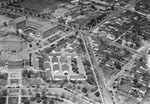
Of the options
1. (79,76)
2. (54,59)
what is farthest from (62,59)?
(79,76)

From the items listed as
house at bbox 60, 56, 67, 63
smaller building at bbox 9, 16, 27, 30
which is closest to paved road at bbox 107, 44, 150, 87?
house at bbox 60, 56, 67, 63

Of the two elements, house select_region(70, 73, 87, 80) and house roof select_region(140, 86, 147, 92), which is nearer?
house roof select_region(140, 86, 147, 92)

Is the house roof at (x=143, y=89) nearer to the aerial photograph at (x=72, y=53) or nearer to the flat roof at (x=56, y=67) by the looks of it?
the aerial photograph at (x=72, y=53)

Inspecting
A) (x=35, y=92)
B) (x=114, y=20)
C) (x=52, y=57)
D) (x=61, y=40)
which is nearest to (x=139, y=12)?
(x=114, y=20)

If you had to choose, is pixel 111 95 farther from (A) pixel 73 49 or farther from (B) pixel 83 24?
(B) pixel 83 24

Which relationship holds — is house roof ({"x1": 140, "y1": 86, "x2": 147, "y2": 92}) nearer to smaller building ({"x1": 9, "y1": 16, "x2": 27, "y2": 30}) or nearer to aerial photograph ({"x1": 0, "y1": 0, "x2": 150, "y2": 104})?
aerial photograph ({"x1": 0, "y1": 0, "x2": 150, "y2": 104})

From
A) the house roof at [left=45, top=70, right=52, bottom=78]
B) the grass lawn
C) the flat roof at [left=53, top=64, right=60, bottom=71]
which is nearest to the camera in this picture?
the house roof at [left=45, top=70, right=52, bottom=78]

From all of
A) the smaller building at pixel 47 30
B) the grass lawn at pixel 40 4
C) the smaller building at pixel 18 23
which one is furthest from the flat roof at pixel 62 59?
the grass lawn at pixel 40 4
